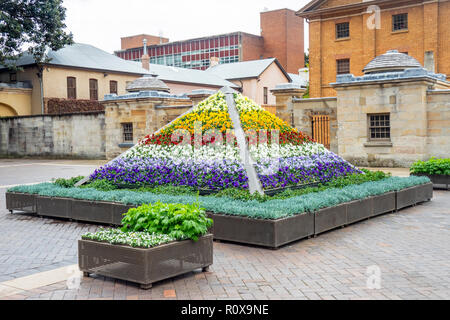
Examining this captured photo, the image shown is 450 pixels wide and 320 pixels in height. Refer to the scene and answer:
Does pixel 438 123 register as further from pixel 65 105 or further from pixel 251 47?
pixel 251 47

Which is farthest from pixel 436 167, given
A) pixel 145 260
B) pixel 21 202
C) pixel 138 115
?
pixel 138 115

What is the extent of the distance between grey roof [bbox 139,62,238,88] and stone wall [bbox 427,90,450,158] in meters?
33.1

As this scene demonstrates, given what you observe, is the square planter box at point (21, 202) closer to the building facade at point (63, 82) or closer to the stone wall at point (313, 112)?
the stone wall at point (313, 112)

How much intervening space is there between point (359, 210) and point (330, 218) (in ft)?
3.80

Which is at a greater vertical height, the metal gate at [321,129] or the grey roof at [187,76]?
the grey roof at [187,76]

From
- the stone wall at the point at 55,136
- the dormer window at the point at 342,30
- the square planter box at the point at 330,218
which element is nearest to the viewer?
the square planter box at the point at 330,218

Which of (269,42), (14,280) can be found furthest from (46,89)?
(269,42)

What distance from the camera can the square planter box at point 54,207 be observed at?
10570 millimetres

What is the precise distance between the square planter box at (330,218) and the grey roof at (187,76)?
42833 mm

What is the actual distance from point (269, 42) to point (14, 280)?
80.0m

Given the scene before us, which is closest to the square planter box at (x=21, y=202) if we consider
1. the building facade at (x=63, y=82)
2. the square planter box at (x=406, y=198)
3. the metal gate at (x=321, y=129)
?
the square planter box at (x=406, y=198)

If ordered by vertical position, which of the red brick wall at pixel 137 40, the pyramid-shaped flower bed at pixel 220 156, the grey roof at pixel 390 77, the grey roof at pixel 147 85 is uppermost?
the red brick wall at pixel 137 40

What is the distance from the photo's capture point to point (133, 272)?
19.5 ft
